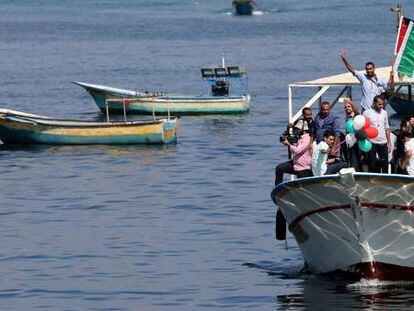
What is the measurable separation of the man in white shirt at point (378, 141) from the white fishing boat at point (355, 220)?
154 cm

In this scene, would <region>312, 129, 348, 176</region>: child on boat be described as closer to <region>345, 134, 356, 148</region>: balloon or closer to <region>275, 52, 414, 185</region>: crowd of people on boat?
<region>275, 52, 414, 185</region>: crowd of people on boat

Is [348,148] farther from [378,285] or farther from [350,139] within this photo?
[378,285]

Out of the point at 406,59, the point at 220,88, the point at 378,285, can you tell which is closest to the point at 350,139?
the point at 378,285

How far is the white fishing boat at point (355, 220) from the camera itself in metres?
27.5

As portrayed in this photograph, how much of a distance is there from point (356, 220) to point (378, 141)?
2.08m

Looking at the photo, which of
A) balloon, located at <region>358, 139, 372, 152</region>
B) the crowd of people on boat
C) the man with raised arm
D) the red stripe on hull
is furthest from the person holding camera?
the red stripe on hull

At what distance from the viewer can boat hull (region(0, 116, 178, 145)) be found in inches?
2373

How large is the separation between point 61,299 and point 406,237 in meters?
7.57

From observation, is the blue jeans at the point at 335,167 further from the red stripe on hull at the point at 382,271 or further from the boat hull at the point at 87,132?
the boat hull at the point at 87,132

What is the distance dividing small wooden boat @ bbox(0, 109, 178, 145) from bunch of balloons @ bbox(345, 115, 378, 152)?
32.1 m

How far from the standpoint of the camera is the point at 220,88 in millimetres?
74625

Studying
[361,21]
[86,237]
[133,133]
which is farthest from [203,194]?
[361,21]

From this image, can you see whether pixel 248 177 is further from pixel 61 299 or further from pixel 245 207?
pixel 61 299

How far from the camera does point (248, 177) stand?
167 ft
